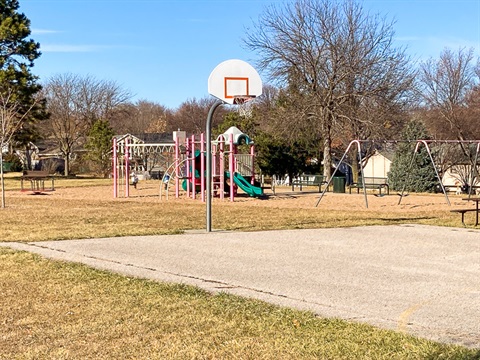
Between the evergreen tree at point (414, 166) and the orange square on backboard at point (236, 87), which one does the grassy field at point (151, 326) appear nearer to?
the orange square on backboard at point (236, 87)

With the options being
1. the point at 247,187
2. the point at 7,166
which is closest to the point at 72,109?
the point at 7,166

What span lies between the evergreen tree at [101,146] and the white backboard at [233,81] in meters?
40.2

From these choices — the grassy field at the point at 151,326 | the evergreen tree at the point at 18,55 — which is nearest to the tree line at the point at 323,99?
the evergreen tree at the point at 18,55

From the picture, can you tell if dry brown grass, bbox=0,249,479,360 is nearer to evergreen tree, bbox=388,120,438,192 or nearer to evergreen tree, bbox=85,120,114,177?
evergreen tree, bbox=388,120,438,192

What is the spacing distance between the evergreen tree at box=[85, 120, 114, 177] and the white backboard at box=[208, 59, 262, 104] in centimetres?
4019

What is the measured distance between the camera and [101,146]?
53062 millimetres

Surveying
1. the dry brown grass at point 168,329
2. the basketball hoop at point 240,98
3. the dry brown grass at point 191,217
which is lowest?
the dry brown grass at point 168,329

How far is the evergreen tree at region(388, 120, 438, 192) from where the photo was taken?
34750mm

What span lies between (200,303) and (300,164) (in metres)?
38.8

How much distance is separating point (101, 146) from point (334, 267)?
46577 millimetres

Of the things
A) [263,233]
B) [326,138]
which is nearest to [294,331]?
[263,233]

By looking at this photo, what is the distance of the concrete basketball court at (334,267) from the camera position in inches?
231

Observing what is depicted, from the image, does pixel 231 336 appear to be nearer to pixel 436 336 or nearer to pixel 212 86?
pixel 436 336

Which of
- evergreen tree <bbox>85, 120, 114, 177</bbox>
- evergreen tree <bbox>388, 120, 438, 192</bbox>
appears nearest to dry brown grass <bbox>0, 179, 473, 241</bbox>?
evergreen tree <bbox>388, 120, 438, 192</bbox>
